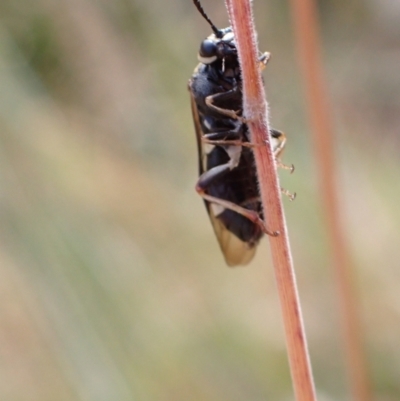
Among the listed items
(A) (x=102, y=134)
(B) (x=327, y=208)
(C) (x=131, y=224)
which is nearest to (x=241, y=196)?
(B) (x=327, y=208)

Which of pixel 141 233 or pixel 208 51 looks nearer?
pixel 208 51

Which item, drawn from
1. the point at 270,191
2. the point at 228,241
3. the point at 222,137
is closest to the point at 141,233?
the point at 228,241

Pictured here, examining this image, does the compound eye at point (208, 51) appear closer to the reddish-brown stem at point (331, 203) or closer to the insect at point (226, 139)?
the insect at point (226, 139)

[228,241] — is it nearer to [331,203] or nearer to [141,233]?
[331,203]

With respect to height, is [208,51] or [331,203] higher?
[208,51]

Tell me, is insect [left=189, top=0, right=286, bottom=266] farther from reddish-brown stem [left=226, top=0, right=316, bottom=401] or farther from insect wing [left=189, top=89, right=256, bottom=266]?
reddish-brown stem [left=226, top=0, right=316, bottom=401]

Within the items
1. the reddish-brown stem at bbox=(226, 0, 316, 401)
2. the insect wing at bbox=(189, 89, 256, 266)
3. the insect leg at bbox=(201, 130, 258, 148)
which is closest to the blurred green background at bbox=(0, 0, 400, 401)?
the insect wing at bbox=(189, 89, 256, 266)

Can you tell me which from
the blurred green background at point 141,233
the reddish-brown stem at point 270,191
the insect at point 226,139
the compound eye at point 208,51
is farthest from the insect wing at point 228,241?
the reddish-brown stem at point 270,191
